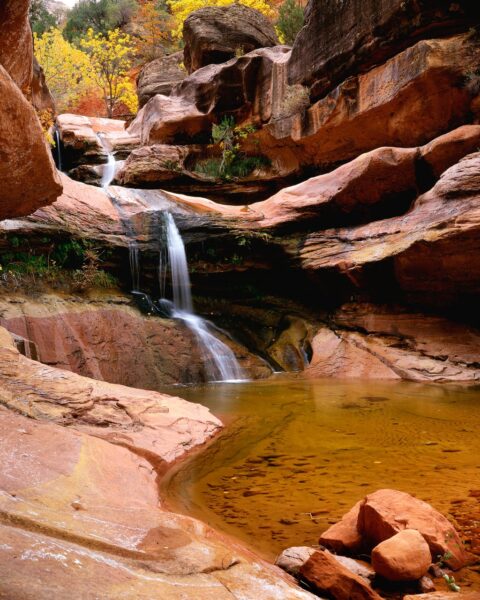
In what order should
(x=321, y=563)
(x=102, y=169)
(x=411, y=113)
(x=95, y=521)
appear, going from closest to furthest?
(x=321, y=563) < (x=95, y=521) < (x=411, y=113) < (x=102, y=169)

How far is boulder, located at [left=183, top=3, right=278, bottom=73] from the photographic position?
20078 millimetres

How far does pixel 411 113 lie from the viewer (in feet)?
43.3

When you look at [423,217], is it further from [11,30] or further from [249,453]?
[11,30]

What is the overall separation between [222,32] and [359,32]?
8.35 m

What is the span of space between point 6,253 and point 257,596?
1051cm

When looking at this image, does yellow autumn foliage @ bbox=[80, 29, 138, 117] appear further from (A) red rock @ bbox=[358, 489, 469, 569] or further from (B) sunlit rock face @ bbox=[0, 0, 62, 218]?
(A) red rock @ bbox=[358, 489, 469, 569]

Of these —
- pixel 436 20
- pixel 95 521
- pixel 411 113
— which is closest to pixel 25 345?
pixel 95 521

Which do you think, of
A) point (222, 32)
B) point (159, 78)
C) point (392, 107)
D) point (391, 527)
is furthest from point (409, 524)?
point (159, 78)

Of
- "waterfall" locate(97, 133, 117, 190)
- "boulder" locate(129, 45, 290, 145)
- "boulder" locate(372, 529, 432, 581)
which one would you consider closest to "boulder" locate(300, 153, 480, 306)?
"boulder" locate(129, 45, 290, 145)

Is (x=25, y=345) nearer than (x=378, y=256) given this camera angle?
Yes

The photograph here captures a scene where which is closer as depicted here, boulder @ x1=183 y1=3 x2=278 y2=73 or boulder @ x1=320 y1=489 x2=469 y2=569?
boulder @ x1=320 y1=489 x2=469 y2=569

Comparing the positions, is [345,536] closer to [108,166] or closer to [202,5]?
[108,166]

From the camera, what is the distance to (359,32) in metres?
13.6

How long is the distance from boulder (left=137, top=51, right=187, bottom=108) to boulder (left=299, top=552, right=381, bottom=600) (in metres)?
24.1
